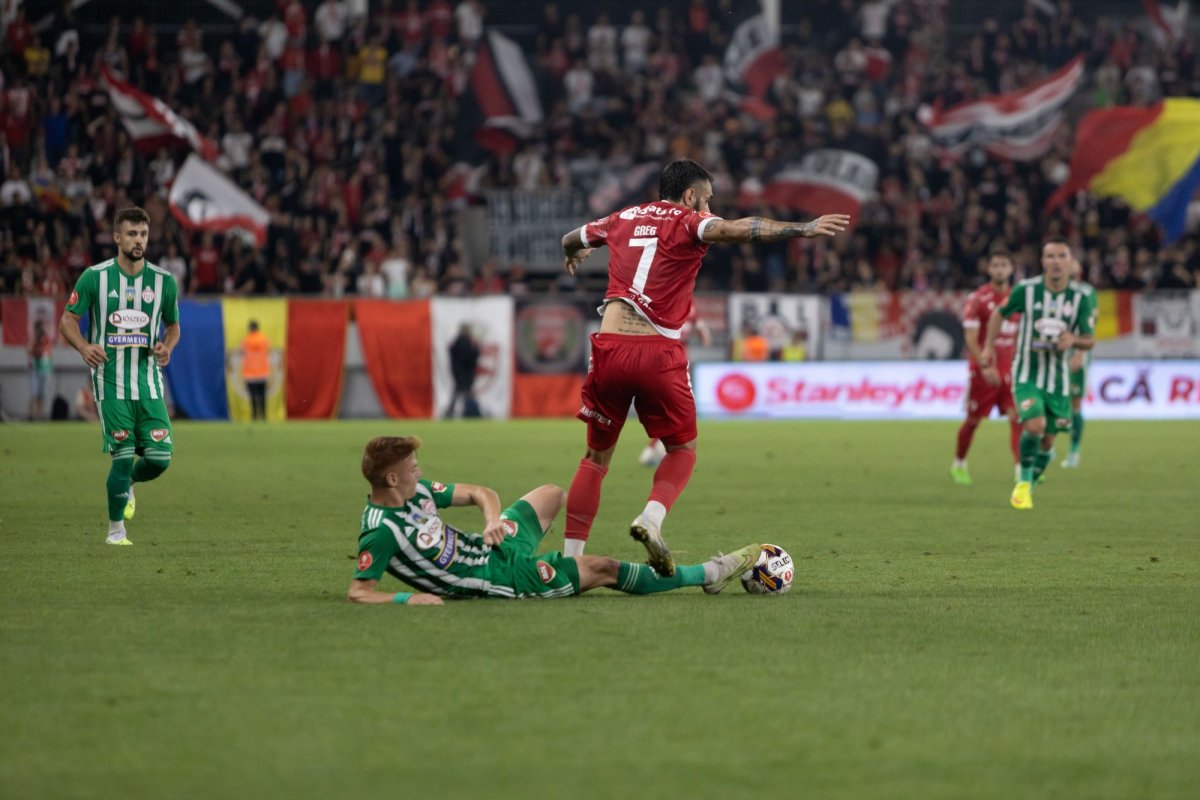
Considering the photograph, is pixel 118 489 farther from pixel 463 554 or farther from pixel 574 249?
pixel 463 554

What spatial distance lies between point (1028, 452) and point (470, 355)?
17.7 m

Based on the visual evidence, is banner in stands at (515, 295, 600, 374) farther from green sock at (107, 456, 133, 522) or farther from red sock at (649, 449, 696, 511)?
red sock at (649, 449, 696, 511)

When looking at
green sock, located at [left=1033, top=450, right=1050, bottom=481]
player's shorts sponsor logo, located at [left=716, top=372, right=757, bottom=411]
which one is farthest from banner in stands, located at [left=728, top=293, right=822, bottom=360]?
green sock, located at [left=1033, top=450, right=1050, bottom=481]

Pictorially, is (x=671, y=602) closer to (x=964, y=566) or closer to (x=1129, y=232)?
(x=964, y=566)

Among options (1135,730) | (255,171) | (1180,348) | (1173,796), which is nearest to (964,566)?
(1135,730)

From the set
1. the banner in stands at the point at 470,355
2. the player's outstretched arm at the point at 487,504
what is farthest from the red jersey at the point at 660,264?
the banner in stands at the point at 470,355

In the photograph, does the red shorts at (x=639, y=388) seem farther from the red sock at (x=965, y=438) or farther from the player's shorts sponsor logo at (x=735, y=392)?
the player's shorts sponsor logo at (x=735, y=392)

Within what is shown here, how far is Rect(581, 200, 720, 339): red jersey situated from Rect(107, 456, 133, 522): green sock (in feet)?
12.3

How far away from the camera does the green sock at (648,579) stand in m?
7.73

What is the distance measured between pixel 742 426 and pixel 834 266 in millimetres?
5203

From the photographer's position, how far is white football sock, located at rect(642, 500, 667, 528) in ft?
25.9

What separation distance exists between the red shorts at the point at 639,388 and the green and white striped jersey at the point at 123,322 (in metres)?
3.46

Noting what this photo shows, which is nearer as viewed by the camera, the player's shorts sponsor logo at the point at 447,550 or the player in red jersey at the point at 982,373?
the player's shorts sponsor logo at the point at 447,550

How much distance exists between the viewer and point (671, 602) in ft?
25.1
